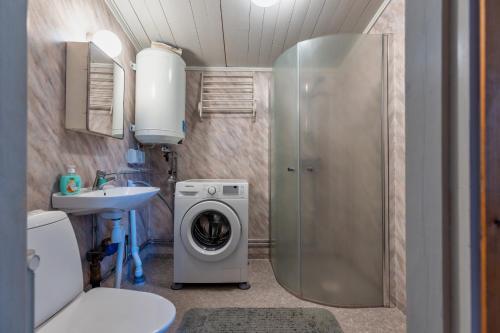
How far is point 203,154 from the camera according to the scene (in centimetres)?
257

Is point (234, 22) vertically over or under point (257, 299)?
over

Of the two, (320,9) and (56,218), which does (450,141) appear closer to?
Result: (56,218)

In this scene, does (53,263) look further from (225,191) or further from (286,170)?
(286,170)

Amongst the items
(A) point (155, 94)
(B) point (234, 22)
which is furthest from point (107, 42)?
(B) point (234, 22)

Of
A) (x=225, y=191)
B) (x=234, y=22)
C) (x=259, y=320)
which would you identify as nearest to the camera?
(x=259, y=320)

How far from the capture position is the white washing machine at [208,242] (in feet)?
6.15

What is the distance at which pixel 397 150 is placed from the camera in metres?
1.58

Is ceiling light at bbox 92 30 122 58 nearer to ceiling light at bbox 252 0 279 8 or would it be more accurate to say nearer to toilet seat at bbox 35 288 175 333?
ceiling light at bbox 252 0 279 8

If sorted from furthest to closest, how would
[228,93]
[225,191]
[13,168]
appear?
[228,93] < [225,191] < [13,168]

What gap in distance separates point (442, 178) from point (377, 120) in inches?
58.0

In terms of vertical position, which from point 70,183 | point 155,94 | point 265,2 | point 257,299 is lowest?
point 257,299

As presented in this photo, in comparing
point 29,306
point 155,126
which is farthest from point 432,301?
point 155,126

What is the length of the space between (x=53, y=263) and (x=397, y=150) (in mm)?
1976

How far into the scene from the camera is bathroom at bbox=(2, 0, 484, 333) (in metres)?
→ 1.16
